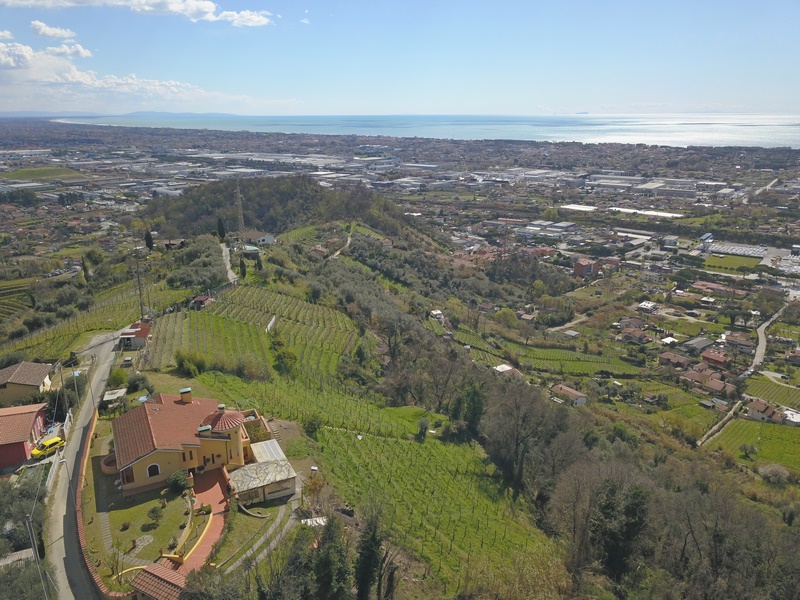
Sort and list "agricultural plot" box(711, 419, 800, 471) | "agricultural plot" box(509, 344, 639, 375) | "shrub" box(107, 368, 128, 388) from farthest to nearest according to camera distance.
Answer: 1. "agricultural plot" box(509, 344, 639, 375)
2. "agricultural plot" box(711, 419, 800, 471)
3. "shrub" box(107, 368, 128, 388)

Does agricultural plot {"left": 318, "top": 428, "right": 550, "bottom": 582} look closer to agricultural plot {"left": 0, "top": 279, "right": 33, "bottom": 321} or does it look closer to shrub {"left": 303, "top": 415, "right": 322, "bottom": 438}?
shrub {"left": 303, "top": 415, "right": 322, "bottom": 438}

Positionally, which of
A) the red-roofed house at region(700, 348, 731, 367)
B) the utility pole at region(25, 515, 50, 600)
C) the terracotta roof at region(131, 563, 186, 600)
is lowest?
the red-roofed house at region(700, 348, 731, 367)

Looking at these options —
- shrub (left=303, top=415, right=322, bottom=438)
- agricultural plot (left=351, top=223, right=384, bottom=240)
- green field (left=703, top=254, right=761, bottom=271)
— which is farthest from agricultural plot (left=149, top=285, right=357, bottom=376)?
green field (left=703, top=254, right=761, bottom=271)

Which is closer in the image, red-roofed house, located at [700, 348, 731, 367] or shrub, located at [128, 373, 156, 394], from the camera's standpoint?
shrub, located at [128, 373, 156, 394]

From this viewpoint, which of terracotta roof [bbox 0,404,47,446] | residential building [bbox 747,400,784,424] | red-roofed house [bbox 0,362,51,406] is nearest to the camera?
terracotta roof [bbox 0,404,47,446]

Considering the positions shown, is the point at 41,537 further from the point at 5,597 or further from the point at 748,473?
the point at 748,473

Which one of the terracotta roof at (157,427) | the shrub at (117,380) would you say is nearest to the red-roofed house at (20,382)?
the shrub at (117,380)
